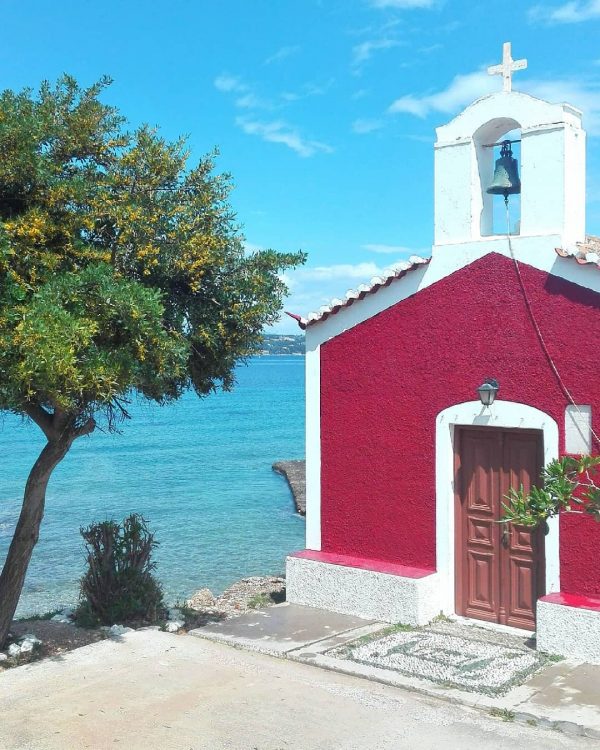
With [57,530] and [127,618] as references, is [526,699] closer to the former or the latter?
[127,618]

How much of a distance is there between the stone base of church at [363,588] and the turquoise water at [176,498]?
3078mm

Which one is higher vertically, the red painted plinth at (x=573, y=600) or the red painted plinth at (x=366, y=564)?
the red painted plinth at (x=366, y=564)

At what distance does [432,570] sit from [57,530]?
20214 mm

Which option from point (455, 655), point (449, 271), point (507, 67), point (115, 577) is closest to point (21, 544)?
point (115, 577)

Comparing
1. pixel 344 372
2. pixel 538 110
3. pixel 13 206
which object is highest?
pixel 538 110

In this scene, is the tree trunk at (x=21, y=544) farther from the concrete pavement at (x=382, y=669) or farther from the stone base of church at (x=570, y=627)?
the stone base of church at (x=570, y=627)

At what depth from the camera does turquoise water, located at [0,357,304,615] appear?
69.9 ft

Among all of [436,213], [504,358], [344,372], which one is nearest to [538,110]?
[436,213]

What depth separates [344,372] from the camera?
10.9 m

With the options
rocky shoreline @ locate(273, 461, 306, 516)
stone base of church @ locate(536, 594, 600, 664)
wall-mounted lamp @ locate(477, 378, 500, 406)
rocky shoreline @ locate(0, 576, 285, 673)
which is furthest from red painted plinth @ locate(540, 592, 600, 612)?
rocky shoreline @ locate(273, 461, 306, 516)

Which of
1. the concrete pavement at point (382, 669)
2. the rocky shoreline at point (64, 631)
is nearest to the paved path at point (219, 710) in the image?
the concrete pavement at point (382, 669)

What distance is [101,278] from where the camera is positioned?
804cm

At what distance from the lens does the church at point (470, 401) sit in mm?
9031

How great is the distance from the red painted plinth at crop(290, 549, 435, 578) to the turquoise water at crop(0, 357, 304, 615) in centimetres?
305
